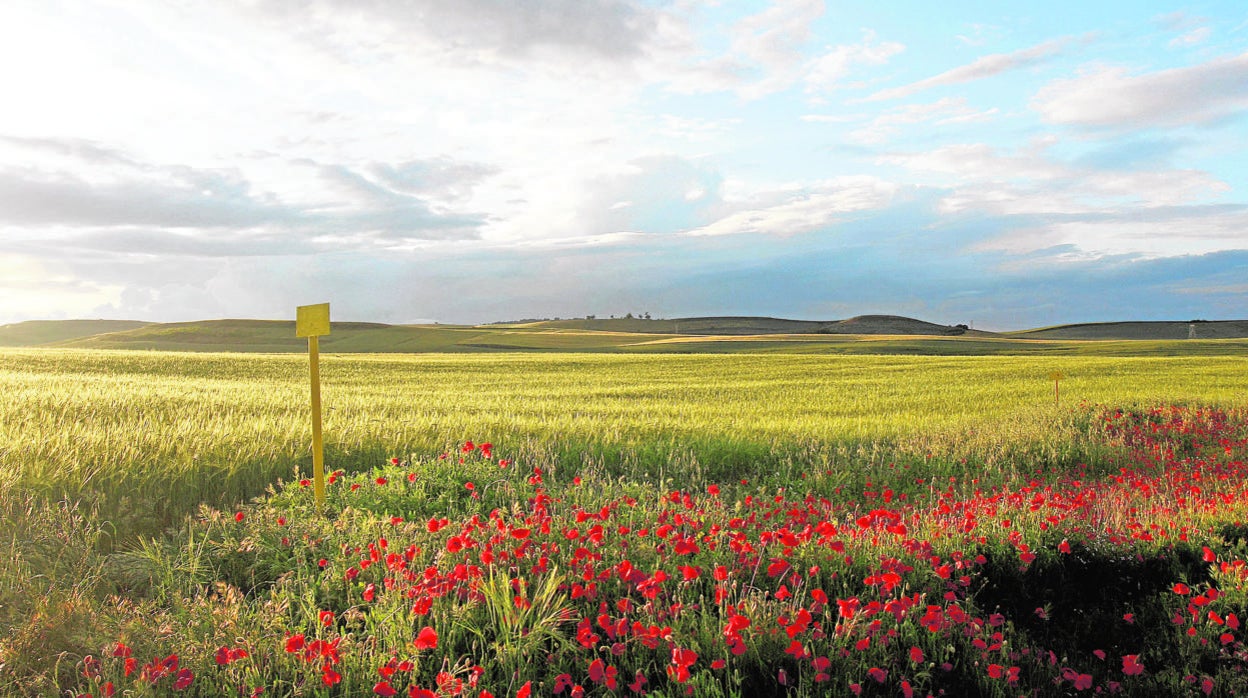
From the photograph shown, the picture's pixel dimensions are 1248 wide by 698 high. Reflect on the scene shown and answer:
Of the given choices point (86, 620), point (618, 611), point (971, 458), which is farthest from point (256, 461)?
point (971, 458)

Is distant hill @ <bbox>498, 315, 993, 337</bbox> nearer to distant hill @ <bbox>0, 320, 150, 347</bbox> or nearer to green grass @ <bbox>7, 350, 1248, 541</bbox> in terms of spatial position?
distant hill @ <bbox>0, 320, 150, 347</bbox>

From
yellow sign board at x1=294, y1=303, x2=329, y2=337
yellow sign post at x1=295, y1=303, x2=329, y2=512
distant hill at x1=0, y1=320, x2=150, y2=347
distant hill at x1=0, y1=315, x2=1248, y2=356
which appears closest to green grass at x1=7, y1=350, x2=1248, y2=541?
yellow sign post at x1=295, y1=303, x2=329, y2=512

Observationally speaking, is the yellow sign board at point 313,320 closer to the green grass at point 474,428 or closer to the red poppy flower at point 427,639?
the green grass at point 474,428

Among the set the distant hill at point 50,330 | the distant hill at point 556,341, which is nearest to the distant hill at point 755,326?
the distant hill at point 556,341

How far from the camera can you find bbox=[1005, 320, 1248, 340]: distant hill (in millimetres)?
125250

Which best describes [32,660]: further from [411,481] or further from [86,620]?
[411,481]

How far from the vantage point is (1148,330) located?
448 feet

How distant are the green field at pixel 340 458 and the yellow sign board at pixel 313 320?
5.14 feet

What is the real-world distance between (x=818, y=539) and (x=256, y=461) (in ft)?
21.8

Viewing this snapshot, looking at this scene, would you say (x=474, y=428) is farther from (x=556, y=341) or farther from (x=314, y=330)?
(x=556, y=341)

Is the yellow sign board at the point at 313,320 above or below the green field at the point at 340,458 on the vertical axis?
above

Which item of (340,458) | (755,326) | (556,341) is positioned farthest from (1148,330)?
(340,458)

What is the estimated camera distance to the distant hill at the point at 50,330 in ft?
341

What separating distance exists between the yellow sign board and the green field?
1567 mm
